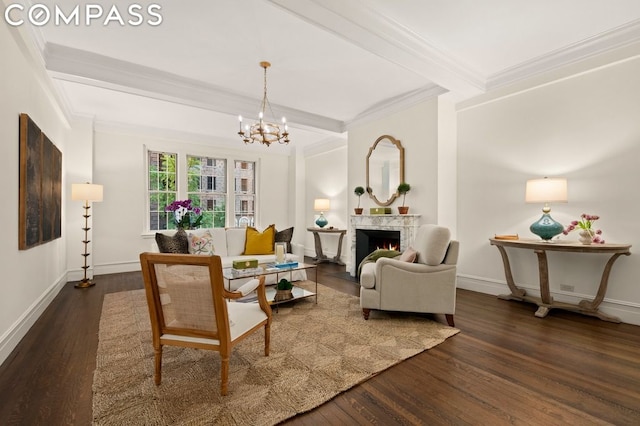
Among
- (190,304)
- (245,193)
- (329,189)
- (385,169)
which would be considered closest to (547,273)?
(385,169)

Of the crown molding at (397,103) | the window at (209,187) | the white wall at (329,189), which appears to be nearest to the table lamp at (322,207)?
the white wall at (329,189)

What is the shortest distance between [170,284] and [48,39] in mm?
3207

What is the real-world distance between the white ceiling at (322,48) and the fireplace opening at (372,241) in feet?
6.81

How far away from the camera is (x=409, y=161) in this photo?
481cm

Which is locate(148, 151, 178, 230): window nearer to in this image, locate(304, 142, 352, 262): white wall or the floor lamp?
the floor lamp

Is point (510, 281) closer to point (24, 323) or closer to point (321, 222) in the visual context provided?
point (321, 222)

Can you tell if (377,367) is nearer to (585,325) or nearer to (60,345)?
(585,325)

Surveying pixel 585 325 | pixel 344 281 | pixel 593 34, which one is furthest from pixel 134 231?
pixel 593 34

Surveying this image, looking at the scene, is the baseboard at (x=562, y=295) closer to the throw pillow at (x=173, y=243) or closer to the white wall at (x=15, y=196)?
the throw pillow at (x=173, y=243)

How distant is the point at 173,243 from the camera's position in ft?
14.1

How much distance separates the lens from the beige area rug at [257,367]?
174 centimetres

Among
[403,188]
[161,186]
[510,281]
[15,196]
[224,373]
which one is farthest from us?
[161,186]

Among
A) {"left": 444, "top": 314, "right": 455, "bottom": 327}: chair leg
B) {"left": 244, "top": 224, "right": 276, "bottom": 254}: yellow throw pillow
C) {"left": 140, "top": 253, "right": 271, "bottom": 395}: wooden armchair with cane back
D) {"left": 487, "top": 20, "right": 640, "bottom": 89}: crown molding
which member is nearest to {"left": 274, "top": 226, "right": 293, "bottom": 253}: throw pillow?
{"left": 244, "top": 224, "right": 276, "bottom": 254}: yellow throw pillow

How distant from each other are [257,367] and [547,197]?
11.1 feet
